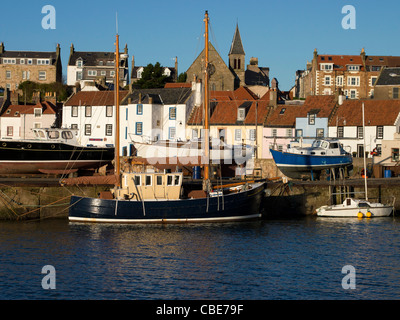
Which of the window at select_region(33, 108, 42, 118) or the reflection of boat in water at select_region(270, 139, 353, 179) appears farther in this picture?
the window at select_region(33, 108, 42, 118)

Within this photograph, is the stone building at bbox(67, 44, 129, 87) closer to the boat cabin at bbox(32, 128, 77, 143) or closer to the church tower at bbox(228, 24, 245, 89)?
the church tower at bbox(228, 24, 245, 89)

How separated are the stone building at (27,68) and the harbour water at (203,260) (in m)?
77.6

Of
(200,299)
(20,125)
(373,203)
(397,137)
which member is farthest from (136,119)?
(200,299)

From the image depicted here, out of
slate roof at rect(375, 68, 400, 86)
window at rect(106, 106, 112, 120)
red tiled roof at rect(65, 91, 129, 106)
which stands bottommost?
window at rect(106, 106, 112, 120)

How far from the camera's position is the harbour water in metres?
26.6

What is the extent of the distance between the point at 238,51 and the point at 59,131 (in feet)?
201

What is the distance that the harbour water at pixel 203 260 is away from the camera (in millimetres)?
26578

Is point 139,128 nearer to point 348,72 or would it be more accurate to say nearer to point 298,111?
point 298,111

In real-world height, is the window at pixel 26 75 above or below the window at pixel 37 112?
above

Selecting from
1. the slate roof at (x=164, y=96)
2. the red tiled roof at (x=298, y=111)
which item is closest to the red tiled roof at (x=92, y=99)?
the slate roof at (x=164, y=96)

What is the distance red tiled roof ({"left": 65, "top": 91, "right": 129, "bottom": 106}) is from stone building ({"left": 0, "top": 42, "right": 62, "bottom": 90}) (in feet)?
143

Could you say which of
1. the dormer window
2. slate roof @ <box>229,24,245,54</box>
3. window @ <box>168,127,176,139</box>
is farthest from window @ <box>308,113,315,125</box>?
slate roof @ <box>229,24,245,54</box>

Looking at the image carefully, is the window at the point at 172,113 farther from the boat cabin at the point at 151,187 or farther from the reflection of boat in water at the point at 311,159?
the boat cabin at the point at 151,187
